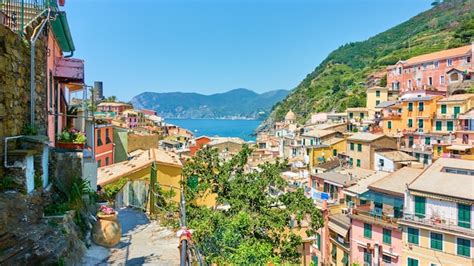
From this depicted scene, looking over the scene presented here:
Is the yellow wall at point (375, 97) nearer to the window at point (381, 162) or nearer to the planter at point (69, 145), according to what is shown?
the window at point (381, 162)

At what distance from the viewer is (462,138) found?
3803 centimetres

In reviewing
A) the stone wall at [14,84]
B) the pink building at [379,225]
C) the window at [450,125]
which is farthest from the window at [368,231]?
the stone wall at [14,84]

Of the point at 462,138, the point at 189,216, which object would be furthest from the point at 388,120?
the point at 189,216

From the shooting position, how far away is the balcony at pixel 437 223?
75.3ft

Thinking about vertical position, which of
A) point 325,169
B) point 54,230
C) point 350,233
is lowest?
point 350,233

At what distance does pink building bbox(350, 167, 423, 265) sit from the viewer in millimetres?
26297

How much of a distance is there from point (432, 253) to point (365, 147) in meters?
17.6

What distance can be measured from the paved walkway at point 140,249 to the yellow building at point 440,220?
1995 cm

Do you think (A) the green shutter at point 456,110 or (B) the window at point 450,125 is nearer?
(A) the green shutter at point 456,110

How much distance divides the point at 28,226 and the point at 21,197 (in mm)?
566

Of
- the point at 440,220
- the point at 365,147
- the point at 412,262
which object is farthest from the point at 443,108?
the point at 412,262

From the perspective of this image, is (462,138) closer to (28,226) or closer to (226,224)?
(226,224)

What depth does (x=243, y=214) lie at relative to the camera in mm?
15180

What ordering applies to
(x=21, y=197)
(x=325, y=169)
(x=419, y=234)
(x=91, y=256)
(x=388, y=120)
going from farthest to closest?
(x=388, y=120) < (x=325, y=169) < (x=419, y=234) < (x=91, y=256) < (x=21, y=197)
